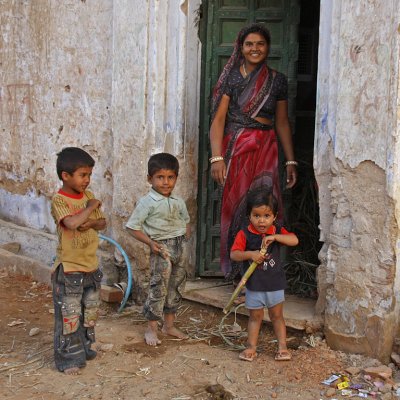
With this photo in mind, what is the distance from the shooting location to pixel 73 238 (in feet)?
13.4

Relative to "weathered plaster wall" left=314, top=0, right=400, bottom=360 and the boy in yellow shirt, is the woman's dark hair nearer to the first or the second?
"weathered plaster wall" left=314, top=0, right=400, bottom=360

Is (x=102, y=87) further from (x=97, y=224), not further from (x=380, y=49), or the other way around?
(x=380, y=49)

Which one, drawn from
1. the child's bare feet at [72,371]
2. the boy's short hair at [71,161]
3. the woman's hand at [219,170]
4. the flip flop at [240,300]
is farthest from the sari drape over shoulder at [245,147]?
the child's bare feet at [72,371]

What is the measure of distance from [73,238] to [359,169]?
178 centimetres

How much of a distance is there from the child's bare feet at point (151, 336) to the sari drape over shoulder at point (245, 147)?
846mm

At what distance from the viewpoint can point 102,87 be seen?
5844mm

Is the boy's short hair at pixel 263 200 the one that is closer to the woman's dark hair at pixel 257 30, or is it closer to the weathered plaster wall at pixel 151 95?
the woman's dark hair at pixel 257 30

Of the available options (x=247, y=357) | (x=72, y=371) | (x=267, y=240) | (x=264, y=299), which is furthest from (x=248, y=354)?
(x=72, y=371)

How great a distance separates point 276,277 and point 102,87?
2.52 meters

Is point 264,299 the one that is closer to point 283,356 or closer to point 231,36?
point 283,356

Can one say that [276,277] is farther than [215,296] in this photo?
No

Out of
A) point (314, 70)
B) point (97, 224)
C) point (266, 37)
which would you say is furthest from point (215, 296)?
point (314, 70)

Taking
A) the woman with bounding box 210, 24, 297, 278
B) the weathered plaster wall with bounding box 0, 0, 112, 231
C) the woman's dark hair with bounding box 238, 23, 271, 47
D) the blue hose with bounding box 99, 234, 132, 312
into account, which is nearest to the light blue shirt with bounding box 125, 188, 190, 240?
the woman with bounding box 210, 24, 297, 278

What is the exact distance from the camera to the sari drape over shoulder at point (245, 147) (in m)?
4.94
